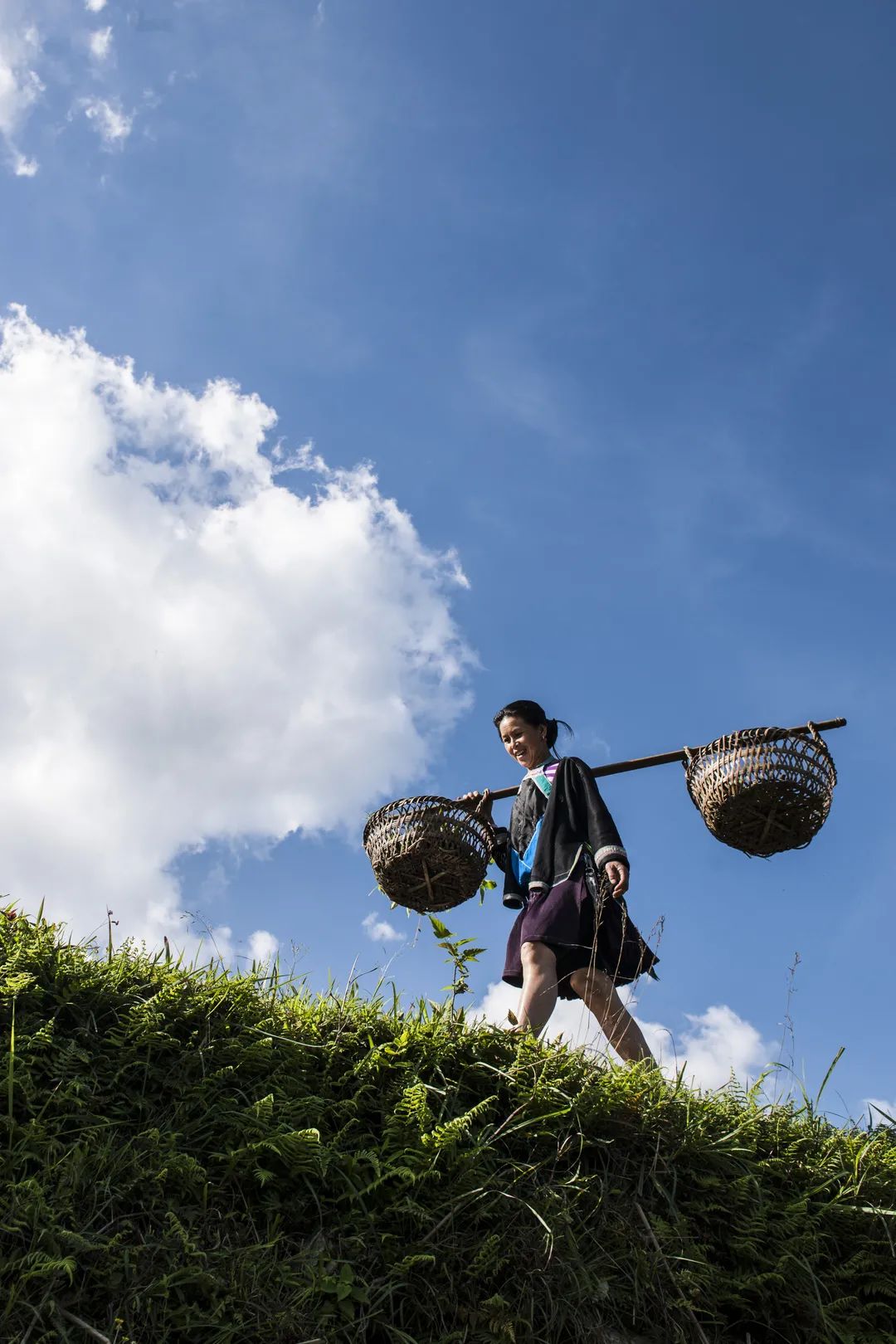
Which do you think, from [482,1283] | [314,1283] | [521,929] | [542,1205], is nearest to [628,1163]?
[542,1205]

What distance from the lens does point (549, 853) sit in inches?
192

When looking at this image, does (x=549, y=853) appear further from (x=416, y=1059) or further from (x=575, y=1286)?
(x=575, y=1286)

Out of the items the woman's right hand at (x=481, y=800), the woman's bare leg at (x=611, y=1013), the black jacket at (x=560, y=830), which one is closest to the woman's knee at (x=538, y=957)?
the woman's bare leg at (x=611, y=1013)

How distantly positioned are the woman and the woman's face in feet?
0.25

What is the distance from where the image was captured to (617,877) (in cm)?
458

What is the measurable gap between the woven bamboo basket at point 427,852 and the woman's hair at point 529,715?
0.59m

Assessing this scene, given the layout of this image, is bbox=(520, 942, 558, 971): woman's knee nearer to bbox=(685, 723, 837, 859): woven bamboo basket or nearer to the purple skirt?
the purple skirt

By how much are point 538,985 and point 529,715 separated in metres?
1.46

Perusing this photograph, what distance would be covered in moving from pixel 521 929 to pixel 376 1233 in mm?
2033

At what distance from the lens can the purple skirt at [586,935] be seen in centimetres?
452

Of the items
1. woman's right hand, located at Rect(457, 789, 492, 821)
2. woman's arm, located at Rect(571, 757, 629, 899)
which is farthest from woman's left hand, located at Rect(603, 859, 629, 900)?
woman's right hand, located at Rect(457, 789, 492, 821)

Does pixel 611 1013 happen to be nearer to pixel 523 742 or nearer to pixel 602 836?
pixel 602 836

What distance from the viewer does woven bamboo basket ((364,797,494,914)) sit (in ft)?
16.0

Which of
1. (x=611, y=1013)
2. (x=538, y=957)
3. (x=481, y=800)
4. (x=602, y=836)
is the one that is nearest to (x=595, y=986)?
(x=611, y=1013)
